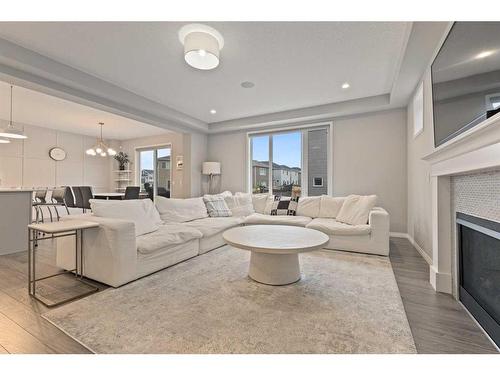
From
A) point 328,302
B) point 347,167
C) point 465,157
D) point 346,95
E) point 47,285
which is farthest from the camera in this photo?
point 347,167

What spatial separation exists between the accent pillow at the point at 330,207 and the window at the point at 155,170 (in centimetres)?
476

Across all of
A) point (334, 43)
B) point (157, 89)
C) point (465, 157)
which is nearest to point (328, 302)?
point (465, 157)

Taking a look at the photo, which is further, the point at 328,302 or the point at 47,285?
the point at 47,285

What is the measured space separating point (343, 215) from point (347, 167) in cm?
131

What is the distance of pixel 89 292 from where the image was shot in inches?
81.8

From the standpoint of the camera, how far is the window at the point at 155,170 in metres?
7.21

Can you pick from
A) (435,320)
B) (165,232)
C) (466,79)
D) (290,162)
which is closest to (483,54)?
(466,79)

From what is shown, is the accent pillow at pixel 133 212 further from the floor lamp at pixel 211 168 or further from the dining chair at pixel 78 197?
the dining chair at pixel 78 197

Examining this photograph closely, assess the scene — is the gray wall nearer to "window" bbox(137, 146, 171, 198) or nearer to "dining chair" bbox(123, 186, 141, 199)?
"dining chair" bbox(123, 186, 141, 199)

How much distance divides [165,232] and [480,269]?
293 centimetres

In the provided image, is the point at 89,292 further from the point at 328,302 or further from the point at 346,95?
the point at 346,95

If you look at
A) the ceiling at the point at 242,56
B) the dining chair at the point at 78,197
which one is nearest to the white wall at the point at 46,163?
the dining chair at the point at 78,197
